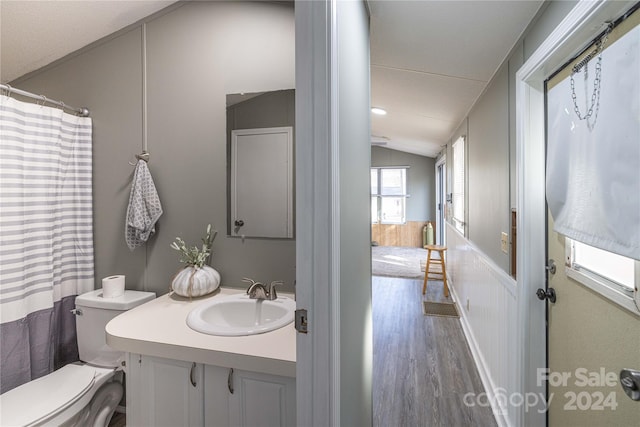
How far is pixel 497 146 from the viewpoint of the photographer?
1.94 meters

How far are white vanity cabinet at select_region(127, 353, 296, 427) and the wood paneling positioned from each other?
628 centimetres

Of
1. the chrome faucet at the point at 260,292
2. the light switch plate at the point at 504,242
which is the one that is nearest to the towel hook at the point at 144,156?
the chrome faucet at the point at 260,292

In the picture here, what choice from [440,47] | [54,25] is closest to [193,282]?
[54,25]

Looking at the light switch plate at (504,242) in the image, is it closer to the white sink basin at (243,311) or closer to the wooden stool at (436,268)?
the white sink basin at (243,311)

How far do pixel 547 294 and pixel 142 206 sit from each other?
2.22 meters

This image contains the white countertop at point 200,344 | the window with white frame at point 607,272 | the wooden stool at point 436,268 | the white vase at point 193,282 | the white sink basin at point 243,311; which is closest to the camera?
the window with white frame at point 607,272

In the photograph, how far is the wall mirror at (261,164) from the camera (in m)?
1.63

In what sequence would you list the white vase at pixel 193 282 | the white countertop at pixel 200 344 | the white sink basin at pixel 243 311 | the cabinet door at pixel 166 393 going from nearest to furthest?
1. the white countertop at pixel 200 344
2. the cabinet door at pixel 166 393
3. the white sink basin at pixel 243 311
4. the white vase at pixel 193 282

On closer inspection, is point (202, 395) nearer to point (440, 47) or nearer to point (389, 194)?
point (440, 47)

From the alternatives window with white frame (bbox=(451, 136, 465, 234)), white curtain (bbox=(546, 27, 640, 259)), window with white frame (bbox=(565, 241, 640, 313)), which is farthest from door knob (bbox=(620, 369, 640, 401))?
window with white frame (bbox=(451, 136, 465, 234))

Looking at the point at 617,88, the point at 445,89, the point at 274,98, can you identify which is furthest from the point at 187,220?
the point at 445,89

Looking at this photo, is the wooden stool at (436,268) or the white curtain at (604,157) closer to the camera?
the white curtain at (604,157)

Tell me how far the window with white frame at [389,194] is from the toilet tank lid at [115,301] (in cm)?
603

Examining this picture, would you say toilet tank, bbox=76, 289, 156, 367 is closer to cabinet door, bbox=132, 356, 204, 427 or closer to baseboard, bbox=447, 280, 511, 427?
cabinet door, bbox=132, 356, 204, 427
